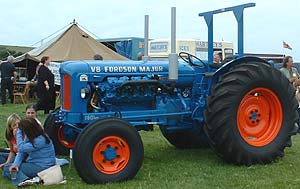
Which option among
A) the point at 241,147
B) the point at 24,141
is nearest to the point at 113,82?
the point at 24,141

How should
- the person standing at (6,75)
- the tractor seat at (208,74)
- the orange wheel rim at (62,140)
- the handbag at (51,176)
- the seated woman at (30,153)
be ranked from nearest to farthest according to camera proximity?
1. the handbag at (51,176)
2. the seated woman at (30,153)
3. the tractor seat at (208,74)
4. the orange wheel rim at (62,140)
5. the person standing at (6,75)

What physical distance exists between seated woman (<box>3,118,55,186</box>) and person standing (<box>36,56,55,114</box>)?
6.48 m

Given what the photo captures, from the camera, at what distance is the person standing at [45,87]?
12406 millimetres

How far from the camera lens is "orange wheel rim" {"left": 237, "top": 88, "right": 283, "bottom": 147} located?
6773mm

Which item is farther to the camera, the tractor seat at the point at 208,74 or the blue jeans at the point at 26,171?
the tractor seat at the point at 208,74

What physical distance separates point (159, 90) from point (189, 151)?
145cm

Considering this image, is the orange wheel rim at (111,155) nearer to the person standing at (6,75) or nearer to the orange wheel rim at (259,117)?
the orange wheel rim at (259,117)

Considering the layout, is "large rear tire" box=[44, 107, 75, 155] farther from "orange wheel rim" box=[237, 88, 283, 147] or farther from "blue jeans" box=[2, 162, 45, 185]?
"orange wheel rim" box=[237, 88, 283, 147]

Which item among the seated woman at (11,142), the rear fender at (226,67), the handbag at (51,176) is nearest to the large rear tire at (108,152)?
the handbag at (51,176)

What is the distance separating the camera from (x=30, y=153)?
5930 mm

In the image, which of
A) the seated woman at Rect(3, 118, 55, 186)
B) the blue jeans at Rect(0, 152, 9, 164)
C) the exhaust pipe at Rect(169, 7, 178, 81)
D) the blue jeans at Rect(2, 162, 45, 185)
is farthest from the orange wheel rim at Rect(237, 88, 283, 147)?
the blue jeans at Rect(0, 152, 9, 164)

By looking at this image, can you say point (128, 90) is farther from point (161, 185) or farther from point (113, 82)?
point (161, 185)

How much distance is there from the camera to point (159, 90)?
6.91 m

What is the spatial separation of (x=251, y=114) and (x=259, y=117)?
0.55 ft
